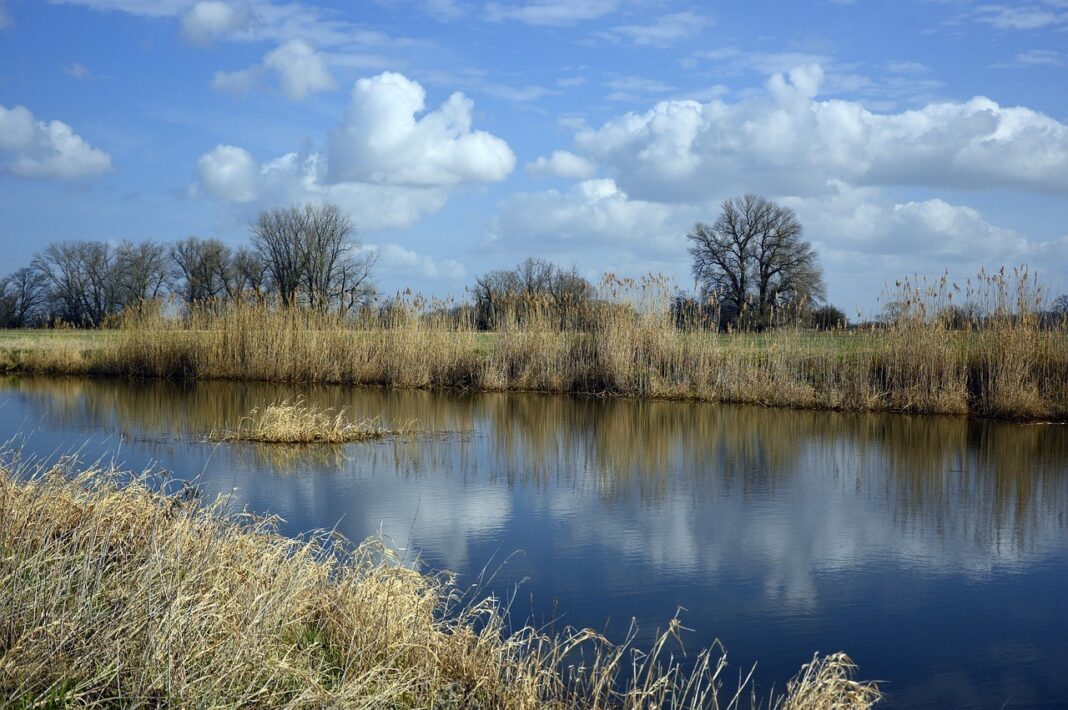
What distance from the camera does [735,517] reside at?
26.2 feet

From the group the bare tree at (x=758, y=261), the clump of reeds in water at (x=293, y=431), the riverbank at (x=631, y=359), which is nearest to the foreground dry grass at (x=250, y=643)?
the clump of reeds in water at (x=293, y=431)

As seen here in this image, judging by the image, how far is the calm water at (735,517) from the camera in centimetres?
524

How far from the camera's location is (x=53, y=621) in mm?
3412

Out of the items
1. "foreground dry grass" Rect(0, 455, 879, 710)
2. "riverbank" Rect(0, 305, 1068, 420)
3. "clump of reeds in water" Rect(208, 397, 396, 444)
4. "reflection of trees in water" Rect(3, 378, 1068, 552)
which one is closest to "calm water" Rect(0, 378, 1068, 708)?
"reflection of trees in water" Rect(3, 378, 1068, 552)

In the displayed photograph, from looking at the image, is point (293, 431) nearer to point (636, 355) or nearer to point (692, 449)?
Answer: point (692, 449)

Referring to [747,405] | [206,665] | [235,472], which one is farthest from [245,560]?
[747,405]

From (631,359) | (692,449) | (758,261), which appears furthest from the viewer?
(758,261)

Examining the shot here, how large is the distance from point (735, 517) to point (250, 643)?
5178 mm

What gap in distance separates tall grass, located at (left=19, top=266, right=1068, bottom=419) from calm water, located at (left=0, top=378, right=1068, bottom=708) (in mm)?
1239

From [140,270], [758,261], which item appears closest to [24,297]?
[140,270]

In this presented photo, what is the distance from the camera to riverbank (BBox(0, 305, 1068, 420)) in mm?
15102

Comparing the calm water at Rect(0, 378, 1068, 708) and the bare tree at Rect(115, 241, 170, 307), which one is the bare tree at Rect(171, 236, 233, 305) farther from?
the calm water at Rect(0, 378, 1068, 708)

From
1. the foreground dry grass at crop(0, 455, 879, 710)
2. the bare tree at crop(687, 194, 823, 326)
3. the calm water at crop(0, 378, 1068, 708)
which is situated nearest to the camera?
the foreground dry grass at crop(0, 455, 879, 710)

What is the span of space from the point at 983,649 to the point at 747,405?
1160 centimetres
